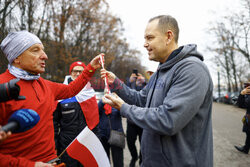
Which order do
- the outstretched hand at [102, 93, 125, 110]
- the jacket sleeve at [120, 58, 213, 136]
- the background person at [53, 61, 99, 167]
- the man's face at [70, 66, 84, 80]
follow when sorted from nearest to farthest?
the jacket sleeve at [120, 58, 213, 136] < the outstretched hand at [102, 93, 125, 110] < the background person at [53, 61, 99, 167] < the man's face at [70, 66, 84, 80]

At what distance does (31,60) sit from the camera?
1759 mm

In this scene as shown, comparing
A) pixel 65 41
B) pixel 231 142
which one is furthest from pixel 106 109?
pixel 65 41

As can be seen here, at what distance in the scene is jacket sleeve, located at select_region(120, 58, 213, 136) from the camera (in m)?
1.38

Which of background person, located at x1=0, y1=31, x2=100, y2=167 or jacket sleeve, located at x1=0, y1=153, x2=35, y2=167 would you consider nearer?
jacket sleeve, located at x1=0, y1=153, x2=35, y2=167

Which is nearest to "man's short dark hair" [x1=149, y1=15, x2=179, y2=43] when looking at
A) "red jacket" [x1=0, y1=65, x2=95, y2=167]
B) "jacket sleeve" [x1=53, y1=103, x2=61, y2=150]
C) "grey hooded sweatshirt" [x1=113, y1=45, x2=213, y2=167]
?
"grey hooded sweatshirt" [x1=113, y1=45, x2=213, y2=167]

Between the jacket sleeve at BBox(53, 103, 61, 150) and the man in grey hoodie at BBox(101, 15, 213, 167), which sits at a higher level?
the man in grey hoodie at BBox(101, 15, 213, 167)

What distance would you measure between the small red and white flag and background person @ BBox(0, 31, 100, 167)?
9.8 inches

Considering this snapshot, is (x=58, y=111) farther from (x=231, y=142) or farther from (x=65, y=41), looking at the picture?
(x=65, y=41)

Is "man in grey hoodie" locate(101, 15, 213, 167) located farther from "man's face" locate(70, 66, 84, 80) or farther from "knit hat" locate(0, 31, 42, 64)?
"man's face" locate(70, 66, 84, 80)

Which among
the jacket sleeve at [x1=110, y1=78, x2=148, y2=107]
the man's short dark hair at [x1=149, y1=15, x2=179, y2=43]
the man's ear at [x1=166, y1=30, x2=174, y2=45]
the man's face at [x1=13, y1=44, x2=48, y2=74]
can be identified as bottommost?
the jacket sleeve at [x1=110, y1=78, x2=148, y2=107]

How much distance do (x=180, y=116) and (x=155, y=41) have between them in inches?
31.9

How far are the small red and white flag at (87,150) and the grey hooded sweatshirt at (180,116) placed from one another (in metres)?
0.72

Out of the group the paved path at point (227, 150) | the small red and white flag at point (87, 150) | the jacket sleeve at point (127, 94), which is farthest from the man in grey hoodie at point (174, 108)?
the paved path at point (227, 150)

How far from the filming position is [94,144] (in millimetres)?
2178
